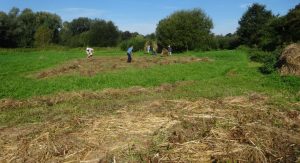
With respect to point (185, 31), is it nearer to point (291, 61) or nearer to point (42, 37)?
point (42, 37)

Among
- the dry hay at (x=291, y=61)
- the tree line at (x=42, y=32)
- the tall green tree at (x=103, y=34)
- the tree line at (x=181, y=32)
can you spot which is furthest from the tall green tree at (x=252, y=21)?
the dry hay at (x=291, y=61)

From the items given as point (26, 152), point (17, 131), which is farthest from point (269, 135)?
point (17, 131)

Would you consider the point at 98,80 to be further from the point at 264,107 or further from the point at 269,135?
the point at 269,135

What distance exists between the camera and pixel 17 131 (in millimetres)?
8148

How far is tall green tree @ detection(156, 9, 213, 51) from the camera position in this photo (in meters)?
53.3

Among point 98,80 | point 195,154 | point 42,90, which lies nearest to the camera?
point 195,154

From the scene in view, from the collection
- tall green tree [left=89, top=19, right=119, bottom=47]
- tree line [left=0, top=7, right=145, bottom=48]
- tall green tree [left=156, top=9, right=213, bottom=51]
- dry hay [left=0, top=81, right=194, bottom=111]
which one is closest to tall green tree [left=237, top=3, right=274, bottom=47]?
tall green tree [left=156, top=9, right=213, bottom=51]

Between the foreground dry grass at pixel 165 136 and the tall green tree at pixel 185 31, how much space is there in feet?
144

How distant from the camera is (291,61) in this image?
18.8 meters

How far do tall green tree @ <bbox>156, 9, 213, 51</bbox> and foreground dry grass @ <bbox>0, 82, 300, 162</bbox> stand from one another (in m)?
43.8

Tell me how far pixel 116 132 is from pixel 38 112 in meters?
4.19

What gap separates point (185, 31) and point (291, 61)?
3541cm

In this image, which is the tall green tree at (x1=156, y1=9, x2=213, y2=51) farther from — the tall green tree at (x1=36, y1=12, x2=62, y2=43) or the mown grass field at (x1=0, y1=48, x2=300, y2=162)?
the tall green tree at (x1=36, y1=12, x2=62, y2=43)

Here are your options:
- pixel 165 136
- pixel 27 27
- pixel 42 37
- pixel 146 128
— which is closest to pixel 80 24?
pixel 27 27
